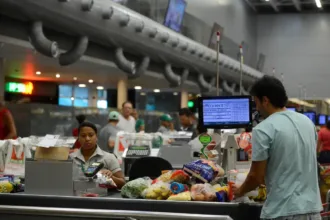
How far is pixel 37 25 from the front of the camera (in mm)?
8477

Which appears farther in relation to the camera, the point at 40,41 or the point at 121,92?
the point at 121,92

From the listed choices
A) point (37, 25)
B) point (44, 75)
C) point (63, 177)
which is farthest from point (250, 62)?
point (63, 177)

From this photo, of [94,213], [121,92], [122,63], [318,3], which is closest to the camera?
[94,213]

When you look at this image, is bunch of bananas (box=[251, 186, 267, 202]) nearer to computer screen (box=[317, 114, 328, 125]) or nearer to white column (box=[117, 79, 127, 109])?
computer screen (box=[317, 114, 328, 125])

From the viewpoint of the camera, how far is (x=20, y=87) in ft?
66.8

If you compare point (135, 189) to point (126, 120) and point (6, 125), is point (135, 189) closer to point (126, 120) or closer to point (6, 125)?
point (6, 125)

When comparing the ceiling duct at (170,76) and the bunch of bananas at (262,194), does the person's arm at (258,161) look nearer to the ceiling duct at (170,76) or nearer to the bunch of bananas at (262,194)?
the bunch of bananas at (262,194)

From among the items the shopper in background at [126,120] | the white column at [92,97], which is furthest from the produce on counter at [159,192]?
the white column at [92,97]

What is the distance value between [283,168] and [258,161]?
5.6 inches

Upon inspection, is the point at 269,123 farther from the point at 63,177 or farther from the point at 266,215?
the point at 63,177

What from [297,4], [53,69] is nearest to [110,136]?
[53,69]

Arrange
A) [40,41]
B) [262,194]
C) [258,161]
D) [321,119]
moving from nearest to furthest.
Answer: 1. [258,161]
2. [262,194]
3. [40,41]
4. [321,119]

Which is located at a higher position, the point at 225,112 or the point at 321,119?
the point at 321,119

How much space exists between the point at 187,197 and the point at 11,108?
1120cm
